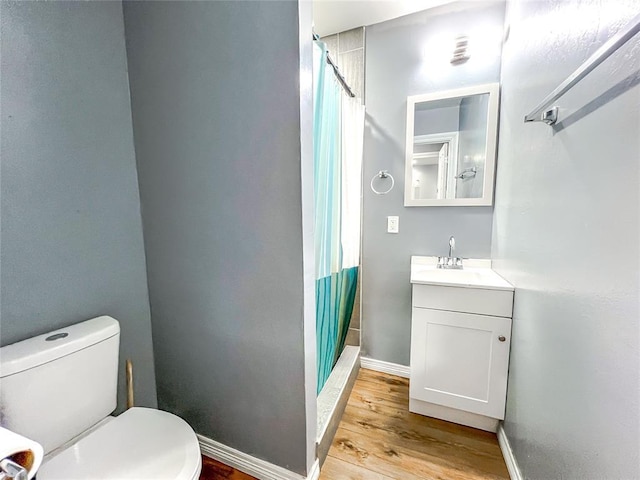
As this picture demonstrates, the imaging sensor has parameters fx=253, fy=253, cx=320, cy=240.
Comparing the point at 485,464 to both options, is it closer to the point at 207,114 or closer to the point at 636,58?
the point at 636,58

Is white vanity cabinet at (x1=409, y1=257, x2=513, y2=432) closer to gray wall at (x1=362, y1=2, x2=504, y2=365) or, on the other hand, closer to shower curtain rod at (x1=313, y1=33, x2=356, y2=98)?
gray wall at (x1=362, y1=2, x2=504, y2=365)

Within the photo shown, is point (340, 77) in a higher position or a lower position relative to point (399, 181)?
higher

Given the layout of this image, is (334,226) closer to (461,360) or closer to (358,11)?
(461,360)

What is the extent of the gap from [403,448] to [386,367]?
656 millimetres

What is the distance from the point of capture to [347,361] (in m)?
1.86

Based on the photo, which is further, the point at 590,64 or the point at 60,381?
the point at 60,381

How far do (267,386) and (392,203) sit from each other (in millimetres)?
1395

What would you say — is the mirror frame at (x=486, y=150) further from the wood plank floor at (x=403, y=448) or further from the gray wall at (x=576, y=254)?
the wood plank floor at (x=403, y=448)

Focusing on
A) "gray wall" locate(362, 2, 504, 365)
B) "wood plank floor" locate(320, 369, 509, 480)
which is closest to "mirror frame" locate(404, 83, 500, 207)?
"gray wall" locate(362, 2, 504, 365)

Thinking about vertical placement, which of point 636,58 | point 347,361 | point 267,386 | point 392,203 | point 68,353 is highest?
point 636,58

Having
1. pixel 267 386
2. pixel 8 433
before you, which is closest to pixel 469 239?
pixel 267 386

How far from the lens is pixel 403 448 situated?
1.33 meters

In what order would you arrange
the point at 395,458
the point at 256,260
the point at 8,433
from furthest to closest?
1. the point at 395,458
2. the point at 256,260
3. the point at 8,433

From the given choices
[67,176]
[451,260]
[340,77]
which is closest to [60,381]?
[67,176]
